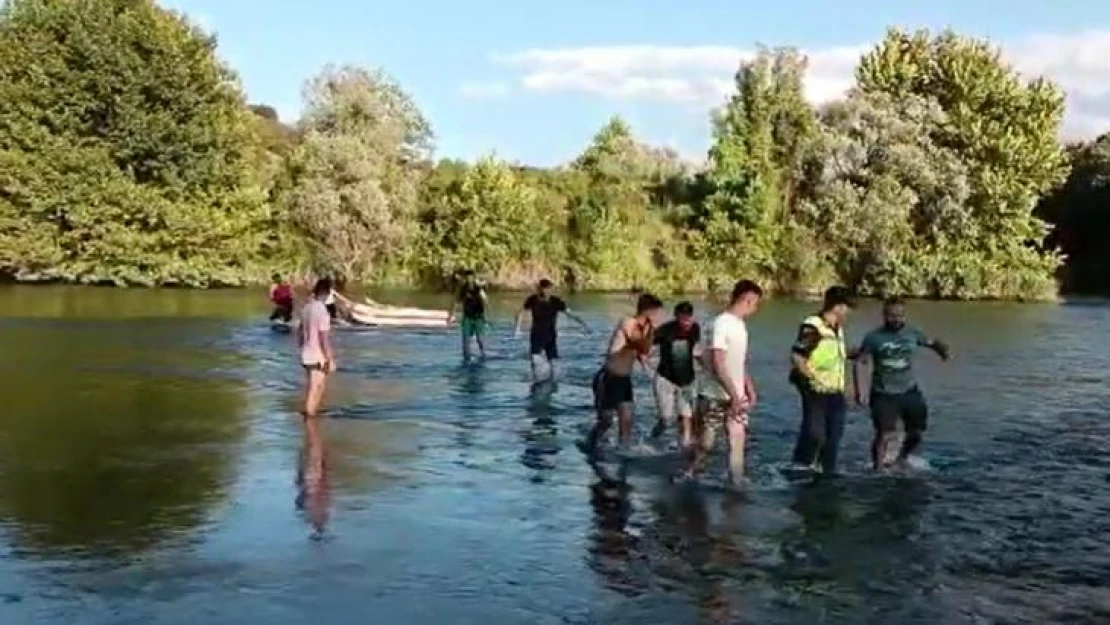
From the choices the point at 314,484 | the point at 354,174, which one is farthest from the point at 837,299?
the point at 354,174

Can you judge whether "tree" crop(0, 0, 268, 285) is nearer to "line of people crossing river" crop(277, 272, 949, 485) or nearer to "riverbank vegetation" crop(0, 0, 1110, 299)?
"riverbank vegetation" crop(0, 0, 1110, 299)

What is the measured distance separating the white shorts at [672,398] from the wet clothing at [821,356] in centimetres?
184

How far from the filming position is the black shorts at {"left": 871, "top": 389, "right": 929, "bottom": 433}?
1544 centimetres

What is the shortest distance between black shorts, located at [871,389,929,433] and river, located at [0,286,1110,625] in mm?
556

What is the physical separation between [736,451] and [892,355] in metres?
1.96

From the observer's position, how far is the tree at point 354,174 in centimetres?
6700

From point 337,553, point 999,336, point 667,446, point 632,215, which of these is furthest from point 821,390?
point 632,215

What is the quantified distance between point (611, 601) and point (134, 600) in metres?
3.06

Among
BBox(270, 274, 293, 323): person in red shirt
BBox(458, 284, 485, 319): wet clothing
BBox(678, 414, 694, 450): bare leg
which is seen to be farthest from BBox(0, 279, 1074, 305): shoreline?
BBox(678, 414, 694, 450): bare leg

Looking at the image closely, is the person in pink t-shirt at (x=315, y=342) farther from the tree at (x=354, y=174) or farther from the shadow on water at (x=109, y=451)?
the tree at (x=354, y=174)

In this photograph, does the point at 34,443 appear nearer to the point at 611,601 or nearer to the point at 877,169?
the point at 611,601

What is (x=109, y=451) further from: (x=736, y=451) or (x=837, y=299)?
(x=837, y=299)

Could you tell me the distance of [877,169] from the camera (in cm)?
7012

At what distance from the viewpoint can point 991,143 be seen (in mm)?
72812
